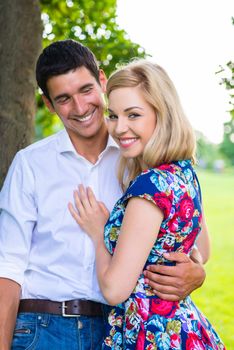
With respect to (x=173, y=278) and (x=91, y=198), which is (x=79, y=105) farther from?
(x=173, y=278)

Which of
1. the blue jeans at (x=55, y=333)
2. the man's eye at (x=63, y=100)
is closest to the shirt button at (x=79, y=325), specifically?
the blue jeans at (x=55, y=333)

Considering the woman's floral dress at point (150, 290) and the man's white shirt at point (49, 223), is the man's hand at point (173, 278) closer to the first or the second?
the woman's floral dress at point (150, 290)

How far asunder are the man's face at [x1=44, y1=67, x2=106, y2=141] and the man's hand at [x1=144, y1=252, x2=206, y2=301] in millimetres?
735

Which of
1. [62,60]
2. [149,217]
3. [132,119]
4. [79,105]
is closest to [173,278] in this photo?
[149,217]

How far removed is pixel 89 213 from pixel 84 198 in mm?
87

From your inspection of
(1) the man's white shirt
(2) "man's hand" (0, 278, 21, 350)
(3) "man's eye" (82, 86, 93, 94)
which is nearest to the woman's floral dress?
(1) the man's white shirt

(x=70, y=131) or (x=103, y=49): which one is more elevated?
(x=103, y=49)

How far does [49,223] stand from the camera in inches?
99.4

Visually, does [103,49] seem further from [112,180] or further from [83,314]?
[83,314]

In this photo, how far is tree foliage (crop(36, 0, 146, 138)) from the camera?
4137 millimetres

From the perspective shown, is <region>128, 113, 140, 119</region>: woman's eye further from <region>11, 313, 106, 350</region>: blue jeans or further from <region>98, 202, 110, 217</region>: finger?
<region>11, 313, 106, 350</region>: blue jeans

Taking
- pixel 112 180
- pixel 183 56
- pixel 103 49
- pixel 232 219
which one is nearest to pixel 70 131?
pixel 112 180

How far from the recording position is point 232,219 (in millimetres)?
20359

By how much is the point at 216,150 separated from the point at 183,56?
51422 millimetres
